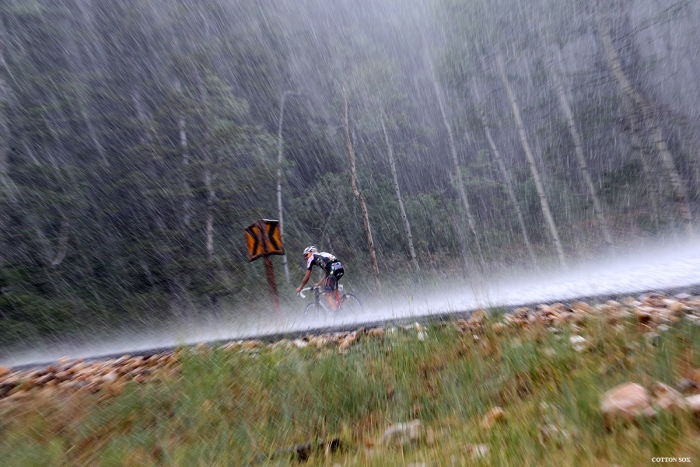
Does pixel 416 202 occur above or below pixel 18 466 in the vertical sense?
above

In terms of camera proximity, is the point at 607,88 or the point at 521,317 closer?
the point at 521,317

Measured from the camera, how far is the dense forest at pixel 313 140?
17500 millimetres

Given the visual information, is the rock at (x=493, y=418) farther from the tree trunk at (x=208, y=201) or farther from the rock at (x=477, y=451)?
the tree trunk at (x=208, y=201)

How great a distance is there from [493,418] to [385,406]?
90 centimetres

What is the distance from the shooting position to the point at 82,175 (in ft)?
58.1

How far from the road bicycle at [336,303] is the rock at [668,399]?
861 cm

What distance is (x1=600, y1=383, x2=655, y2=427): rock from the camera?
1812mm

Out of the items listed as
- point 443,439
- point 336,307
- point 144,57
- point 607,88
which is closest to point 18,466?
point 443,439

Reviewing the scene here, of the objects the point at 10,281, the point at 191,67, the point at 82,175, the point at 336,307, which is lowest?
the point at 336,307

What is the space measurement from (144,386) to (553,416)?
3211mm

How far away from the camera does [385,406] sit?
2.98 m

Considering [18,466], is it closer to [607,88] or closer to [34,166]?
[34,166]

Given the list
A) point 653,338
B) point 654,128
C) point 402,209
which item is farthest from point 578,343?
point 402,209

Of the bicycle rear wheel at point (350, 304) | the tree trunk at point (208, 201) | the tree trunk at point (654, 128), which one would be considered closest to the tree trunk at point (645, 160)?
the tree trunk at point (654, 128)
